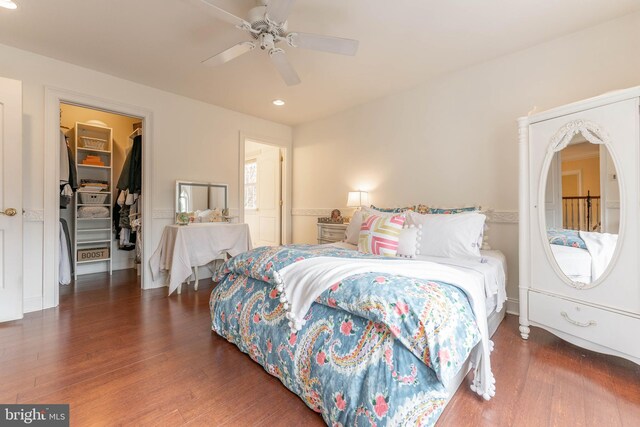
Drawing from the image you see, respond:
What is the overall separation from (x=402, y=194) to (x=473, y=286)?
2147mm

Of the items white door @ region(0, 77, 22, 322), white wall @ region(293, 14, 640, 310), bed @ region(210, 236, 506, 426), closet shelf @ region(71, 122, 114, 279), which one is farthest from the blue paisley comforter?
closet shelf @ region(71, 122, 114, 279)

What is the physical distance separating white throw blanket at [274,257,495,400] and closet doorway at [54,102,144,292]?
11.1 feet

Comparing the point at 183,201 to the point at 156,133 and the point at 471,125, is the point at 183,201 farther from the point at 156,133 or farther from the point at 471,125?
the point at 471,125

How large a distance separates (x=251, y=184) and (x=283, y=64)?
4.07 metres

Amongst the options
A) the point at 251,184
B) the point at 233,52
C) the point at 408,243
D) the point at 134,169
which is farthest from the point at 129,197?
the point at 408,243

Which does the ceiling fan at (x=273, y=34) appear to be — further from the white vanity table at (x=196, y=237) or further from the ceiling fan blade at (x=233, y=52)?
the white vanity table at (x=196, y=237)

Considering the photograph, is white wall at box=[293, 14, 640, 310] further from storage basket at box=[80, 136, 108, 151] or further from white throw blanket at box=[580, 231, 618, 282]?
storage basket at box=[80, 136, 108, 151]

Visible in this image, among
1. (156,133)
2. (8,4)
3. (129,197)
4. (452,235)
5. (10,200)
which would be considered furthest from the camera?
(129,197)

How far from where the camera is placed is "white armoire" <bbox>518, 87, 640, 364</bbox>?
168cm

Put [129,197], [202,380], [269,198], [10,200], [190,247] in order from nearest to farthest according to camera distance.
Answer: [202,380]
[10,200]
[190,247]
[129,197]
[269,198]

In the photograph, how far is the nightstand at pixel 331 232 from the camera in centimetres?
376

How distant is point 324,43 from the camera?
76.2 inches

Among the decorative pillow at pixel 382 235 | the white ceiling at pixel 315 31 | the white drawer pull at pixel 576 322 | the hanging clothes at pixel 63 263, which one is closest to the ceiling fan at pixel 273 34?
the white ceiling at pixel 315 31

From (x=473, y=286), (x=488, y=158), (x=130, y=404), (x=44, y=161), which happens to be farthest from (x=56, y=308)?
(x=488, y=158)
